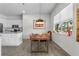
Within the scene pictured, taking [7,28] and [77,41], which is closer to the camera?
[77,41]

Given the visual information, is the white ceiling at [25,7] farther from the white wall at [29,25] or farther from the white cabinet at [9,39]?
the white wall at [29,25]

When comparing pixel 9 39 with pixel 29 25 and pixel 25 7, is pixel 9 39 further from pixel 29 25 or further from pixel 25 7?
pixel 29 25

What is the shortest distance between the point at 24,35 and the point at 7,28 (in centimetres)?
248

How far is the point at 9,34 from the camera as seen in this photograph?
839cm

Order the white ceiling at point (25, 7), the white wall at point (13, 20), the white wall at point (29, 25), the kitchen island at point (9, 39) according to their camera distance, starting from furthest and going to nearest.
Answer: the white wall at point (13, 20) → the white wall at point (29, 25) → the white ceiling at point (25, 7) → the kitchen island at point (9, 39)

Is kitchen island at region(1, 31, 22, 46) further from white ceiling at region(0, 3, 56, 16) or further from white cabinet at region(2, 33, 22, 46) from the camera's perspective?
white ceiling at region(0, 3, 56, 16)

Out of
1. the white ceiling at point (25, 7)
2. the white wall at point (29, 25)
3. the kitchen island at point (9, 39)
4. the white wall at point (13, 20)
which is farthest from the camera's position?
the white wall at point (13, 20)

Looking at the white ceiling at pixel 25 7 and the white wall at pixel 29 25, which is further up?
the white ceiling at pixel 25 7

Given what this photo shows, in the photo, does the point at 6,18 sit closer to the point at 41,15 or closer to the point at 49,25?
the point at 41,15

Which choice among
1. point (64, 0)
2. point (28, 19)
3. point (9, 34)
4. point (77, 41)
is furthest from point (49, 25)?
point (64, 0)

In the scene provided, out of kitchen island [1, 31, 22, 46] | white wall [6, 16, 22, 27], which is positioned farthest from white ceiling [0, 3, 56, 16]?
white wall [6, 16, 22, 27]

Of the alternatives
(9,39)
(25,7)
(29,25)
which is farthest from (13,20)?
(9,39)

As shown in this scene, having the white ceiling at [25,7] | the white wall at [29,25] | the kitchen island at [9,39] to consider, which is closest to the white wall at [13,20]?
the white wall at [29,25]

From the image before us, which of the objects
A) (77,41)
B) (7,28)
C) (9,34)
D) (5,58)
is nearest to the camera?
(5,58)
